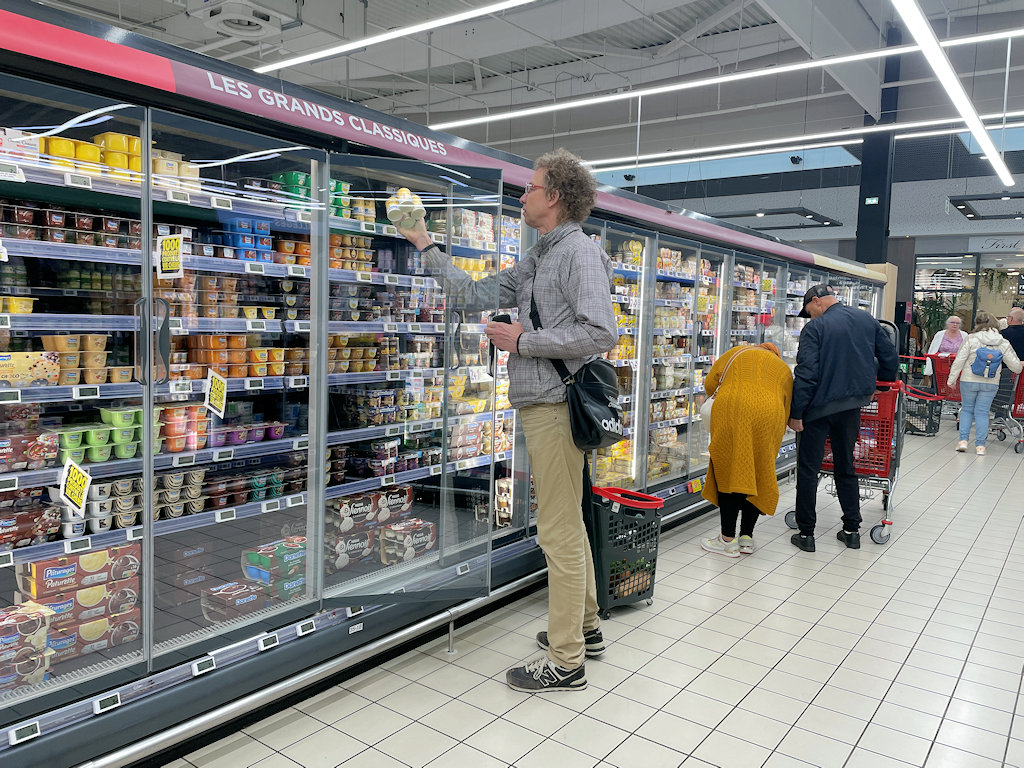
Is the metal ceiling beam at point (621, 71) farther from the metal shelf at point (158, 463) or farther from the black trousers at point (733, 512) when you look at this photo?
the metal shelf at point (158, 463)

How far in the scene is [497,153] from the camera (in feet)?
12.6

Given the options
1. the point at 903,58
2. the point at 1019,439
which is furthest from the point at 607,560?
the point at 903,58

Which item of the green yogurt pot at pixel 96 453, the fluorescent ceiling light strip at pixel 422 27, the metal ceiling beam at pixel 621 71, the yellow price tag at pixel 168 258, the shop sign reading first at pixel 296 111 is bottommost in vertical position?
the green yogurt pot at pixel 96 453

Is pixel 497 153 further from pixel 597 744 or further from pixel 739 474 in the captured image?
pixel 597 744

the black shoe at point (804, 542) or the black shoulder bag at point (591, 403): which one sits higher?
the black shoulder bag at point (591, 403)

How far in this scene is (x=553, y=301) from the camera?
2.92 metres

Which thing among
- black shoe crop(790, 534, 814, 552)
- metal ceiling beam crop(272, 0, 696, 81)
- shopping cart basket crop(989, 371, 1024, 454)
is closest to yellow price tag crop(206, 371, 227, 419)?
black shoe crop(790, 534, 814, 552)

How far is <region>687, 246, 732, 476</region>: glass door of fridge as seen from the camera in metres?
6.11

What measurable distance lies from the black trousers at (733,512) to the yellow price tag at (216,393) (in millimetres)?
3380

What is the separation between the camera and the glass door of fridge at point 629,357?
16.5ft

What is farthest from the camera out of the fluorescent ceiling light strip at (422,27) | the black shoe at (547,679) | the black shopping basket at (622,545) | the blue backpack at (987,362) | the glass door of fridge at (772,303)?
the blue backpack at (987,362)

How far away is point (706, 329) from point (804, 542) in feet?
6.51

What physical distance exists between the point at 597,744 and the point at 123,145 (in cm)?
260

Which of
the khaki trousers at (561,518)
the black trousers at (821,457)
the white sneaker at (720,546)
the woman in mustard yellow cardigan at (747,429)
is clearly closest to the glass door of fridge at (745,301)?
the black trousers at (821,457)
